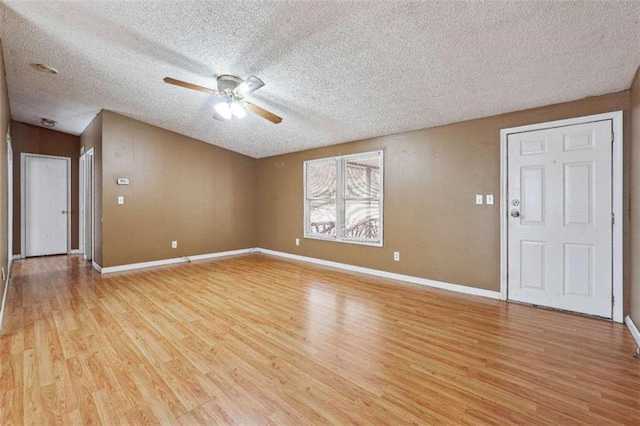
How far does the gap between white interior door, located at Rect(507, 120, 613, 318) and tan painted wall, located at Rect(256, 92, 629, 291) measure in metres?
0.19

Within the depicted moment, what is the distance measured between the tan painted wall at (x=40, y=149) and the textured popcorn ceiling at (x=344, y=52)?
91.8 inches

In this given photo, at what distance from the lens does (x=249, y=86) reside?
9.43ft

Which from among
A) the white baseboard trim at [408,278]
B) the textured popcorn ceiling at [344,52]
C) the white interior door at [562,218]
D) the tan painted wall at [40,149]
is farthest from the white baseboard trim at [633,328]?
the tan painted wall at [40,149]

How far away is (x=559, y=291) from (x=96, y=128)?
7025 millimetres

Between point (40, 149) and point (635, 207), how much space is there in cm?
929

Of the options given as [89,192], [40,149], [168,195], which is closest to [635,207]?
[168,195]

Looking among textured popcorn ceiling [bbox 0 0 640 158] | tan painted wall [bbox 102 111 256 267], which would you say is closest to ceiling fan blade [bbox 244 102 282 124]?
textured popcorn ceiling [bbox 0 0 640 158]

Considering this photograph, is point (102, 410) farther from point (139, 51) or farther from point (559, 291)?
point (559, 291)

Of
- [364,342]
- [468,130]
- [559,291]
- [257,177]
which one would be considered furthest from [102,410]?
[257,177]

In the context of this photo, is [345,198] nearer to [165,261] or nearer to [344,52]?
[344,52]

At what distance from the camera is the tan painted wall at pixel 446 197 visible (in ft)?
11.5

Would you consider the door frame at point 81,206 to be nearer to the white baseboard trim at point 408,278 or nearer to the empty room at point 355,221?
the empty room at point 355,221

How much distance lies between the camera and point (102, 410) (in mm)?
1620

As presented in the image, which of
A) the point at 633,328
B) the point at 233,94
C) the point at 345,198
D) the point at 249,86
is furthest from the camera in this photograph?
the point at 345,198
